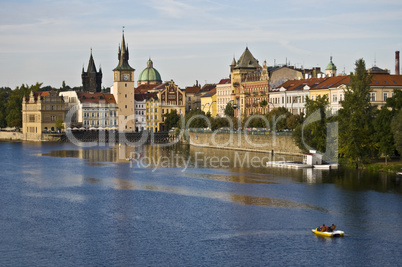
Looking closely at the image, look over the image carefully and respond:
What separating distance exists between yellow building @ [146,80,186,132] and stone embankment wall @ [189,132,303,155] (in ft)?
129

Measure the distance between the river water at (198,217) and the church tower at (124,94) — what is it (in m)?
75.6

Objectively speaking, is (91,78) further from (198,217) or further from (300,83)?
(198,217)

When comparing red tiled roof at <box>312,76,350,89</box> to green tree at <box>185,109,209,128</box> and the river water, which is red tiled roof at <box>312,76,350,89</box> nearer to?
green tree at <box>185,109,209,128</box>

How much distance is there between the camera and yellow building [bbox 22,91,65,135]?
129 metres

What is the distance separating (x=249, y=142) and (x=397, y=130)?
31.2 metres

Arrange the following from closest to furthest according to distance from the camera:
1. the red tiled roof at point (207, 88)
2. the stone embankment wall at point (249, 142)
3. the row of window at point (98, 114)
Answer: the stone embankment wall at point (249, 142)
the row of window at point (98, 114)
the red tiled roof at point (207, 88)

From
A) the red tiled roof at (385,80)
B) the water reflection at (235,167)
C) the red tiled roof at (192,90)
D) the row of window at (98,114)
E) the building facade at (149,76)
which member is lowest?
the water reflection at (235,167)

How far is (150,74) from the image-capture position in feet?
554

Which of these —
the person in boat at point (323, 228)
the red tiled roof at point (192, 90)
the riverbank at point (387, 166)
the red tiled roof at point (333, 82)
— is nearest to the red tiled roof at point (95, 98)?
the red tiled roof at point (192, 90)

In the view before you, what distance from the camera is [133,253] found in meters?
30.3

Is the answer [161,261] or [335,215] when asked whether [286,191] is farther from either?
[161,261]

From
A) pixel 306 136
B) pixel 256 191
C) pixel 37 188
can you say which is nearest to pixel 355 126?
pixel 306 136

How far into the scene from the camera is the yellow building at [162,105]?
140m

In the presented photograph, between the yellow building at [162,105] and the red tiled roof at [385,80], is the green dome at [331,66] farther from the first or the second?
the yellow building at [162,105]
